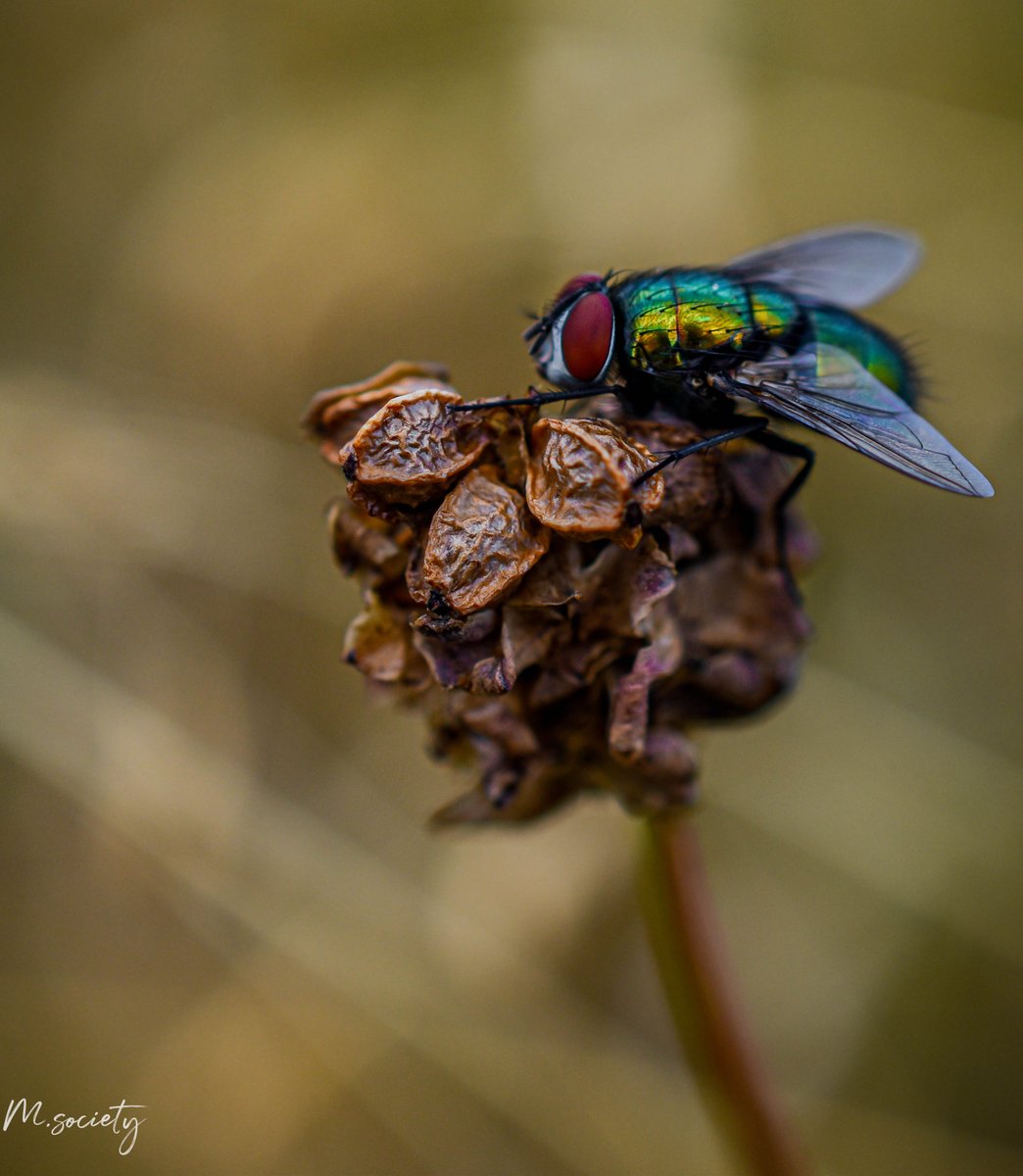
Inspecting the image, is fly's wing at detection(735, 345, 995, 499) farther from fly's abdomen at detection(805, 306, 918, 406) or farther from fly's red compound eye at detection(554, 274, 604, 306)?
fly's red compound eye at detection(554, 274, 604, 306)

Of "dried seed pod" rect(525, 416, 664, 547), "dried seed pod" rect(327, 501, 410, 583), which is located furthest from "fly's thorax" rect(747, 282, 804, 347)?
"dried seed pod" rect(327, 501, 410, 583)

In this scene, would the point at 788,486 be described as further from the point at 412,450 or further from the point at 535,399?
the point at 412,450

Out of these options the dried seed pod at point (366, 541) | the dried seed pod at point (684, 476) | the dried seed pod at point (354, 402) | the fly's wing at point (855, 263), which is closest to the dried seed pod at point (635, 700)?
the dried seed pod at point (684, 476)

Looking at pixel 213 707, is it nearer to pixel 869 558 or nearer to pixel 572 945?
pixel 572 945

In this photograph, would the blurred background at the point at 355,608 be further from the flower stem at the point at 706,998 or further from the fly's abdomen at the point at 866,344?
the fly's abdomen at the point at 866,344

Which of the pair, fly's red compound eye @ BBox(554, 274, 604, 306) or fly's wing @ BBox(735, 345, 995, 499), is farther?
fly's red compound eye @ BBox(554, 274, 604, 306)

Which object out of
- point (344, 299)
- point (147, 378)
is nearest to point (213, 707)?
point (147, 378)
